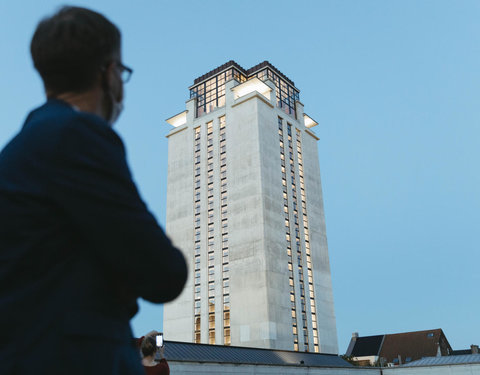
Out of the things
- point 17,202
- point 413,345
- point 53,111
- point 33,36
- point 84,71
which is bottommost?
point 17,202

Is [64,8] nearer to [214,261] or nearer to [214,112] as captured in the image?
[214,261]

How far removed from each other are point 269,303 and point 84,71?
57.4 meters

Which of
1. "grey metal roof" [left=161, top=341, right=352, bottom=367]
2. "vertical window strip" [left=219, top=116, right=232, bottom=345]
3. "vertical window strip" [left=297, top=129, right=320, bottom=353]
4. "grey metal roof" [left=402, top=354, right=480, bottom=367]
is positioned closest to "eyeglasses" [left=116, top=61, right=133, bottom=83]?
"grey metal roof" [left=161, top=341, right=352, bottom=367]

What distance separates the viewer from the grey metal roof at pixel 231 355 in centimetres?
3186

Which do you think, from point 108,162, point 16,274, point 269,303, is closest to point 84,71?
point 108,162

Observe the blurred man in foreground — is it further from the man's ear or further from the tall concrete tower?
the tall concrete tower

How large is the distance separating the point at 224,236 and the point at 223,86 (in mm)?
26369

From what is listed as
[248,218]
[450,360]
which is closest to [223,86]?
[248,218]

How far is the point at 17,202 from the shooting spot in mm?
1320

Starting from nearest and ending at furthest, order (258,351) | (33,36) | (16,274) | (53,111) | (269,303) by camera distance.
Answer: (16,274), (53,111), (33,36), (258,351), (269,303)

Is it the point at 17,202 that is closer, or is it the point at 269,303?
the point at 17,202

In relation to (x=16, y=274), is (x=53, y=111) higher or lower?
higher

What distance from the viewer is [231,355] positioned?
35.9 m

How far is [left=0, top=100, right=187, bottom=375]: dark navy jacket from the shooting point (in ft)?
3.92
